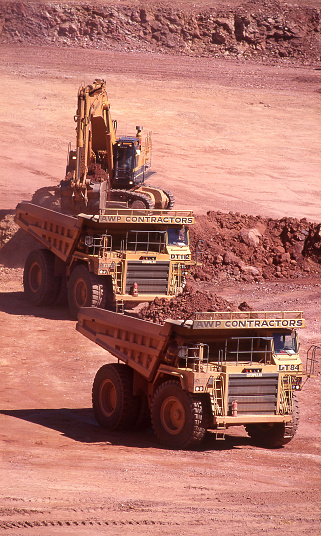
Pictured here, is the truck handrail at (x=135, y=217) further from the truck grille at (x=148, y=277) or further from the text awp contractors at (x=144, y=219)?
the truck grille at (x=148, y=277)

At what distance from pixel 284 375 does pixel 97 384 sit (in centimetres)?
326

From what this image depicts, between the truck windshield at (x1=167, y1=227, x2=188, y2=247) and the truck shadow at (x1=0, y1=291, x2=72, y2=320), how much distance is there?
10.5 feet

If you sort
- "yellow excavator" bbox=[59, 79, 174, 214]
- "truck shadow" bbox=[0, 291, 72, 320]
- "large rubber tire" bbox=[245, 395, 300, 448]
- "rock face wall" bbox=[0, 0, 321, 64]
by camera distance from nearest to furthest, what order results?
1. "large rubber tire" bbox=[245, 395, 300, 448]
2. "truck shadow" bbox=[0, 291, 72, 320]
3. "yellow excavator" bbox=[59, 79, 174, 214]
4. "rock face wall" bbox=[0, 0, 321, 64]

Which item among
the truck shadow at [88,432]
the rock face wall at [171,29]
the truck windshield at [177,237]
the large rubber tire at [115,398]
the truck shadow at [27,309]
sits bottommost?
the truck shadow at [88,432]

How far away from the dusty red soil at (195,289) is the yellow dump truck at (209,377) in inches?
16.4

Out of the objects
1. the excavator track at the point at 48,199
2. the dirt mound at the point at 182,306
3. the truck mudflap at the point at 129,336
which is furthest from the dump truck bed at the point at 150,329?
the excavator track at the point at 48,199

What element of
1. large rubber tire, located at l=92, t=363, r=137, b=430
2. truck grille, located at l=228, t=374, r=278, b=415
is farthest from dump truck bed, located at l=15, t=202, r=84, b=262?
truck grille, located at l=228, t=374, r=278, b=415

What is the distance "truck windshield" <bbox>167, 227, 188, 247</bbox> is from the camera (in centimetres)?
2348

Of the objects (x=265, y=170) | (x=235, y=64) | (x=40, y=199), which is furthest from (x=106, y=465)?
(x=235, y=64)

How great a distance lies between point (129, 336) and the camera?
588 inches

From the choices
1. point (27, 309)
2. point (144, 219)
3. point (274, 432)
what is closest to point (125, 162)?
point (27, 309)

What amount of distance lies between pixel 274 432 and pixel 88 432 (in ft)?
9.44

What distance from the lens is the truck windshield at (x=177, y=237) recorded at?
23.5m

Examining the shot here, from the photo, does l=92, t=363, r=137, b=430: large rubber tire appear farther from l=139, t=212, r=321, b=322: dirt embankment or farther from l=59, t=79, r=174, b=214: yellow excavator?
l=139, t=212, r=321, b=322: dirt embankment
